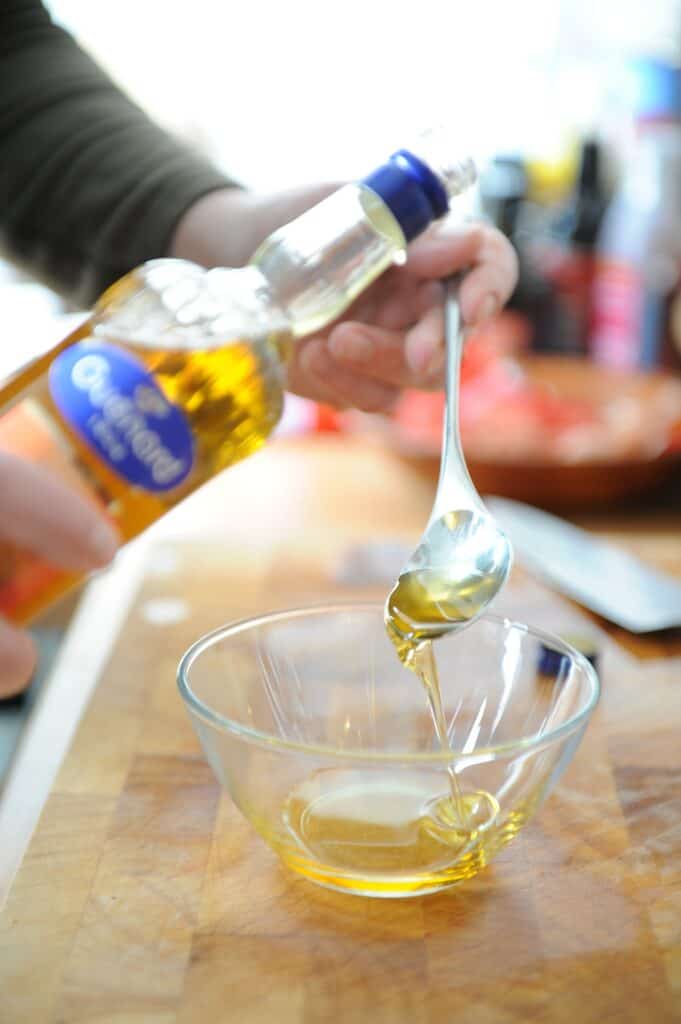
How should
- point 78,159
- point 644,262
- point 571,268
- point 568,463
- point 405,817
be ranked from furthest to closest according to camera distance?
point 571,268 → point 644,262 → point 568,463 → point 78,159 → point 405,817

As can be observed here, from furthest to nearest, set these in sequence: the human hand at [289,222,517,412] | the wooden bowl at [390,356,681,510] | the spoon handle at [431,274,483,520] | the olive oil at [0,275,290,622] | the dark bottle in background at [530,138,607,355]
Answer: the dark bottle in background at [530,138,607,355]
the wooden bowl at [390,356,681,510]
the human hand at [289,222,517,412]
the spoon handle at [431,274,483,520]
the olive oil at [0,275,290,622]

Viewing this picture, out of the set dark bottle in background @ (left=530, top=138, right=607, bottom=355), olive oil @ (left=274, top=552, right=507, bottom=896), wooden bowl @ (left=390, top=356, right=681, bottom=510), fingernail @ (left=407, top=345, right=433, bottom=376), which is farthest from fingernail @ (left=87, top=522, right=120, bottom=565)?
dark bottle in background @ (left=530, top=138, right=607, bottom=355)

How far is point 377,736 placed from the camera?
0.76m

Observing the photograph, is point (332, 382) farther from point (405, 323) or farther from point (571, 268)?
point (571, 268)

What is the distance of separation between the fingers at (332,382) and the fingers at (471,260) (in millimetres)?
104

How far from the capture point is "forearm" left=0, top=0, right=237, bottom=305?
992 mm

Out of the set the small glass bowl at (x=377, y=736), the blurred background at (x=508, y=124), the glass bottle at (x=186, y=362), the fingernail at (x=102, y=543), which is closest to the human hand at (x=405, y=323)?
the glass bottle at (x=186, y=362)

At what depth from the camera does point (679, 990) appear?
0.56 m

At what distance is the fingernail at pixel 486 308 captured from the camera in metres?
0.85

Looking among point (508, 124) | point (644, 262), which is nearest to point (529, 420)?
point (644, 262)

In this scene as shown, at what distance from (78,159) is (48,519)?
563mm

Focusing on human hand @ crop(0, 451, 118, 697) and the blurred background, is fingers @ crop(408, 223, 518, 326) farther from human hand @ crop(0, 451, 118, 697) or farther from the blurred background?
the blurred background

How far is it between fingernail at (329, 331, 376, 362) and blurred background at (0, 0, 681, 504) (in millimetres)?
594

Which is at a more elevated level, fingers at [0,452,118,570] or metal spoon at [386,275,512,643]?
fingers at [0,452,118,570]
